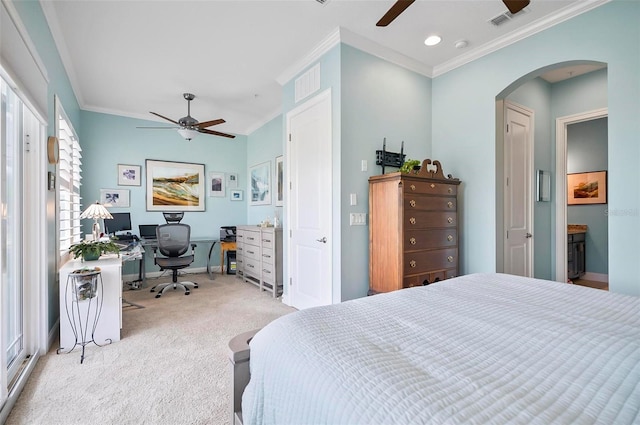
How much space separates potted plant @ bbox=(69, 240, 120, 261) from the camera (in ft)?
9.28

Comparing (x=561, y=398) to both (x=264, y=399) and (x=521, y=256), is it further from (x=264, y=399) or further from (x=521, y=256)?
(x=521, y=256)

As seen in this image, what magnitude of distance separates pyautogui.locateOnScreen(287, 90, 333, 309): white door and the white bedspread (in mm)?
1823

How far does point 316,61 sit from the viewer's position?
10.6 ft

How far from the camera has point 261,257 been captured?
4.45 meters

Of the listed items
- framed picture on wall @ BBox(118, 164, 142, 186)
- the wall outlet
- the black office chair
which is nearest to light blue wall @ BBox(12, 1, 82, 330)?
the black office chair

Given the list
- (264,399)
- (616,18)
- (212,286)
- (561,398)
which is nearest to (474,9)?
(616,18)

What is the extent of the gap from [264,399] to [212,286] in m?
4.06

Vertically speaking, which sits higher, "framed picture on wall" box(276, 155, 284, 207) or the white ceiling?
the white ceiling

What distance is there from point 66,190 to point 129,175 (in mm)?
1790

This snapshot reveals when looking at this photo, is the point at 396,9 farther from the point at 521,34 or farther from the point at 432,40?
the point at 521,34

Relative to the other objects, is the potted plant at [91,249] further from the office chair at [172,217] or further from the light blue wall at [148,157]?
the light blue wall at [148,157]

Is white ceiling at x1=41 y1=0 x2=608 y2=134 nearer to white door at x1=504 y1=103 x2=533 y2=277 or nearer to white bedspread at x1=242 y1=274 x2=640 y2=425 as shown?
white door at x1=504 y1=103 x2=533 y2=277

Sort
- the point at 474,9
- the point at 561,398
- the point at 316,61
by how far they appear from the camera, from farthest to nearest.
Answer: the point at 316,61
the point at 474,9
the point at 561,398

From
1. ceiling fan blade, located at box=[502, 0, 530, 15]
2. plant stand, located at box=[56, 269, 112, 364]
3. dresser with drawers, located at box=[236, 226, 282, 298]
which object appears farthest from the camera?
dresser with drawers, located at box=[236, 226, 282, 298]
